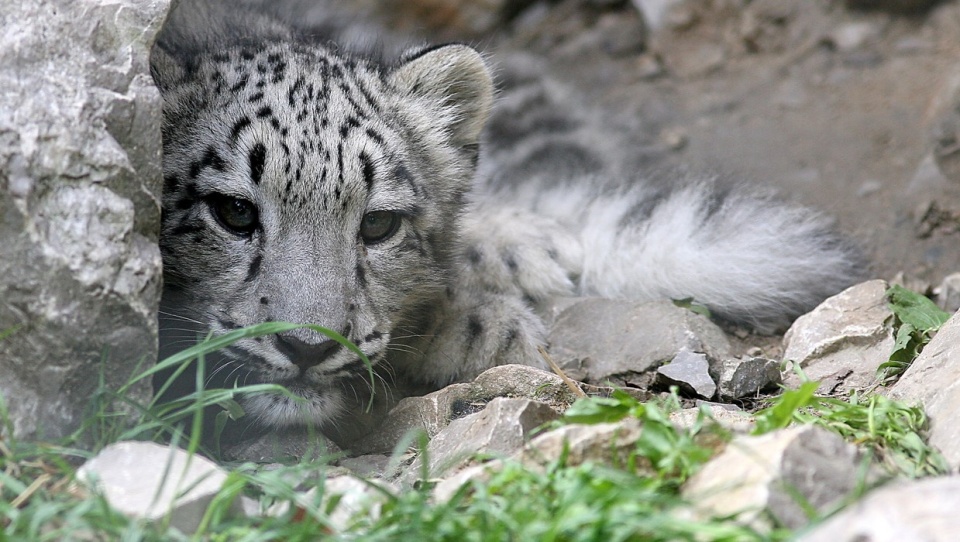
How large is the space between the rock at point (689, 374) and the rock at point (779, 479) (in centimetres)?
135

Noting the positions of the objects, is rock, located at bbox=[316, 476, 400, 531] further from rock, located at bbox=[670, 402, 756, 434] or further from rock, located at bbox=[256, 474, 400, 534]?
rock, located at bbox=[670, 402, 756, 434]

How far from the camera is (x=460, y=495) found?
7.35 feet

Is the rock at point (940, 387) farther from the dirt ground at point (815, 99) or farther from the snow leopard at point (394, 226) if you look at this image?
the dirt ground at point (815, 99)

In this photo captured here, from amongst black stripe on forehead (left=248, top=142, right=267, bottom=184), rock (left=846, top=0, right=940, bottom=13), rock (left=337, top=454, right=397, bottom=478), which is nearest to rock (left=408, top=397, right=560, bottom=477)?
rock (left=337, top=454, right=397, bottom=478)

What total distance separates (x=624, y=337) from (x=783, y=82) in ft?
11.3

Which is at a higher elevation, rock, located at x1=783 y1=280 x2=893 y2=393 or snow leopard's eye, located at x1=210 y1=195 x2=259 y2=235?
snow leopard's eye, located at x1=210 y1=195 x2=259 y2=235

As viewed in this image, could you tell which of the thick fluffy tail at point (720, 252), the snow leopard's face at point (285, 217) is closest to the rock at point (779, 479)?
the snow leopard's face at point (285, 217)

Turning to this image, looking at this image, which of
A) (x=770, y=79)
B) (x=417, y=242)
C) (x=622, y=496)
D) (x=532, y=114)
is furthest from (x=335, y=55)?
(x=770, y=79)

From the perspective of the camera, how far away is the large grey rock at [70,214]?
2.50 metres

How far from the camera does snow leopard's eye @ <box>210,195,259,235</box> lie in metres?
3.27

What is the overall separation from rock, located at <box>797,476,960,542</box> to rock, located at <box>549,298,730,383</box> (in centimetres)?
187

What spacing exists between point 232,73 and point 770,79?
4.40m

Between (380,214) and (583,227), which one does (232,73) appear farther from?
(583,227)

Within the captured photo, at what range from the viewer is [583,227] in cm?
486
